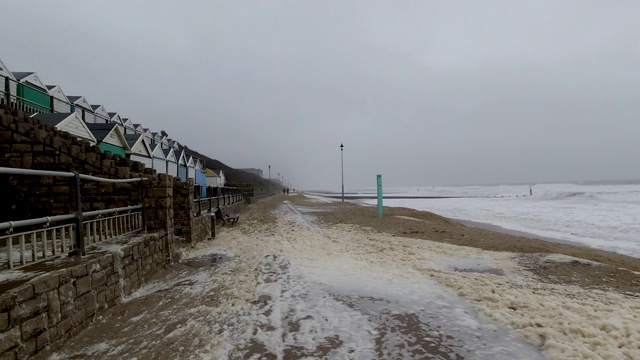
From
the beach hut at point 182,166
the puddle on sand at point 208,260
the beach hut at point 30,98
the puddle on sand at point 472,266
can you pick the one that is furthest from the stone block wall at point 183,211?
the beach hut at point 182,166

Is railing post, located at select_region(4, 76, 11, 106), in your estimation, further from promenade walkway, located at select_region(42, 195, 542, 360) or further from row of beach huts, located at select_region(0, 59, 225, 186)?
promenade walkway, located at select_region(42, 195, 542, 360)

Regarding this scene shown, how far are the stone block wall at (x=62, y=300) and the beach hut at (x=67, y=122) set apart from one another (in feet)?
34.3

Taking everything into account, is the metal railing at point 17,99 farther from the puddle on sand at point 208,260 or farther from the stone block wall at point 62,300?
the stone block wall at point 62,300

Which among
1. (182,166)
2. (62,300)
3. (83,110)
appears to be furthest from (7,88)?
(182,166)

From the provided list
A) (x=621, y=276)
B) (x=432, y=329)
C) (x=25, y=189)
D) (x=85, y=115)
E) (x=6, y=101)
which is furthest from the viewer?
(x=85, y=115)

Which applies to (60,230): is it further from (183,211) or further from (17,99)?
(17,99)

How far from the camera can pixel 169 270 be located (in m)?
6.79

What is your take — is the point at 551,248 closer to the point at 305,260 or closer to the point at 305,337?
the point at 305,260

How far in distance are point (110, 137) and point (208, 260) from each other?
14488mm

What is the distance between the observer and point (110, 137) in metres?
17.8

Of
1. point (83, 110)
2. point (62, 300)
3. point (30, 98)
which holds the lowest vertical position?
point (62, 300)

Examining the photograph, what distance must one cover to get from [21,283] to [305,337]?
297 centimetres

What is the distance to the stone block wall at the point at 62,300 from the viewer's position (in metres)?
2.83

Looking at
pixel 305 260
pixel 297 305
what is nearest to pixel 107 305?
pixel 297 305
